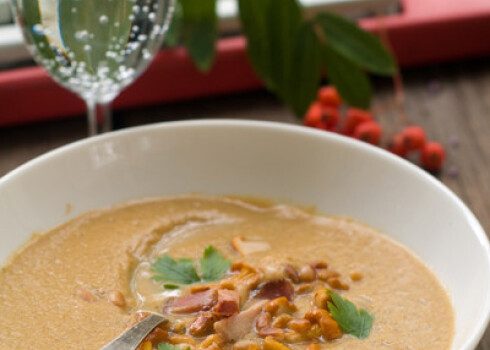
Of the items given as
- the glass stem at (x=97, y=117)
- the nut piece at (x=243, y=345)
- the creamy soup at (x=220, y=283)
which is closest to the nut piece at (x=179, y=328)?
the creamy soup at (x=220, y=283)

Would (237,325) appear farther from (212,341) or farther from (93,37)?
(93,37)

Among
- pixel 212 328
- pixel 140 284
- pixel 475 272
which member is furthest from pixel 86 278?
pixel 475 272

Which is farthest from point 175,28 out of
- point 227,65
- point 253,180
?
point 253,180

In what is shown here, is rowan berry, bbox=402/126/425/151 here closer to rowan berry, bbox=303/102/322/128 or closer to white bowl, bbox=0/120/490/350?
rowan berry, bbox=303/102/322/128

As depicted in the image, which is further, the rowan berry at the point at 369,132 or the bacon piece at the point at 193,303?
the rowan berry at the point at 369,132

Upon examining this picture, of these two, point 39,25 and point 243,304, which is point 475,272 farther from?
point 39,25

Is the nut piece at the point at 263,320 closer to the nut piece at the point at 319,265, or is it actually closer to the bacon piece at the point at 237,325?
the bacon piece at the point at 237,325
